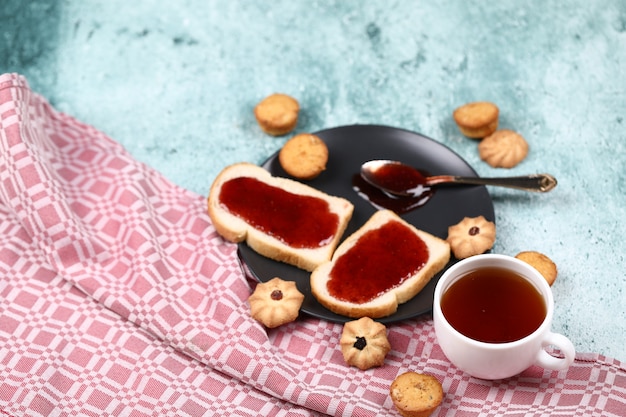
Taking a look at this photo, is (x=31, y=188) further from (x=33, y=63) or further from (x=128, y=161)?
(x=33, y=63)

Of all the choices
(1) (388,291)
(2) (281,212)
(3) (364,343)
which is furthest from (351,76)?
(3) (364,343)

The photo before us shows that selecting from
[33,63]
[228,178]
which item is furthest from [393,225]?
[33,63]

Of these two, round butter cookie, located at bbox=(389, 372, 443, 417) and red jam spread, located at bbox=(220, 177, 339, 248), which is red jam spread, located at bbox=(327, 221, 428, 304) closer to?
red jam spread, located at bbox=(220, 177, 339, 248)

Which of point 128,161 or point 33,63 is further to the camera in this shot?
point 33,63

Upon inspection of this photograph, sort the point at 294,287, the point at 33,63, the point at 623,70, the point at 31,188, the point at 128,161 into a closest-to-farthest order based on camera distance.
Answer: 1. the point at 294,287
2. the point at 31,188
3. the point at 128,161
4. the point at 623,70
5. the point at 33,63

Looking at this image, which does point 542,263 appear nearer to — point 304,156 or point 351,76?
point 304,156

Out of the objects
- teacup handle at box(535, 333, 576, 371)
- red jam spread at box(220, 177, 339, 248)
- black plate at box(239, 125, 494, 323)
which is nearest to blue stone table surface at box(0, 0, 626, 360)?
black plate at box(239, 125, 494, 323)
